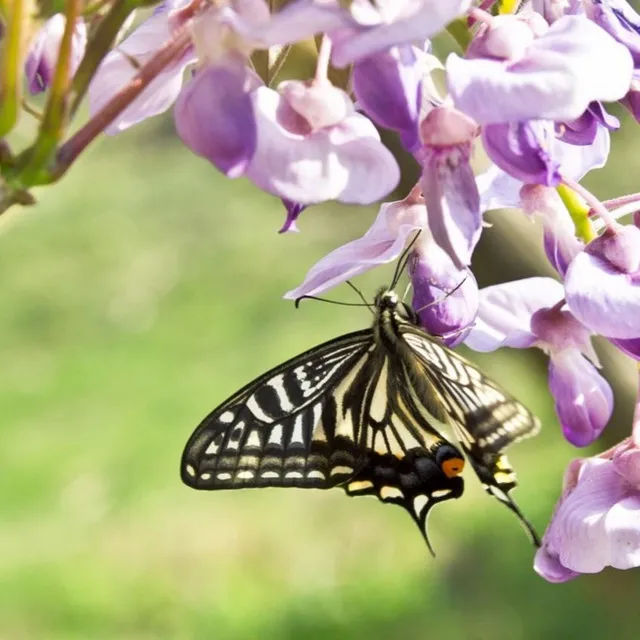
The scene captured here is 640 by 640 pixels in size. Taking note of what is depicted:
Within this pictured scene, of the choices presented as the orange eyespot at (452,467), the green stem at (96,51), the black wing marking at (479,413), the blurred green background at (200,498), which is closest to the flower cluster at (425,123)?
the green stem at (96,51)

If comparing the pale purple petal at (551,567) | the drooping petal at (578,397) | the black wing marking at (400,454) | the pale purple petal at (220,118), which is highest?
the pale purple petal at (220,118)

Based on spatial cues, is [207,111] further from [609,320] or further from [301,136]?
[609,320]

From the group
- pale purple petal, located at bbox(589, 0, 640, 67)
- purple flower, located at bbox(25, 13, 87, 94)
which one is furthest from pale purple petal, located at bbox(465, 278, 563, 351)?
purple flower, located at bbox(25, 13, 87, 94)

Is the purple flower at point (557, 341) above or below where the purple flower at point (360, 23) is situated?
below

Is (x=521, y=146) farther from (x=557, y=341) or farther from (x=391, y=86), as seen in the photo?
(x=557, y=341)

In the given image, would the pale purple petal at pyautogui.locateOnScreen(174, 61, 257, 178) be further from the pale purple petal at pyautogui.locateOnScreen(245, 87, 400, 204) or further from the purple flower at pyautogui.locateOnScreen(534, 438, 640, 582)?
the purple flower at pyautogui.locateOnScreen(534, 438, 640, 582)

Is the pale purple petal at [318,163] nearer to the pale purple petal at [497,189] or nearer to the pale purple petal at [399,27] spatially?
the pale purple petal at [399,27]
